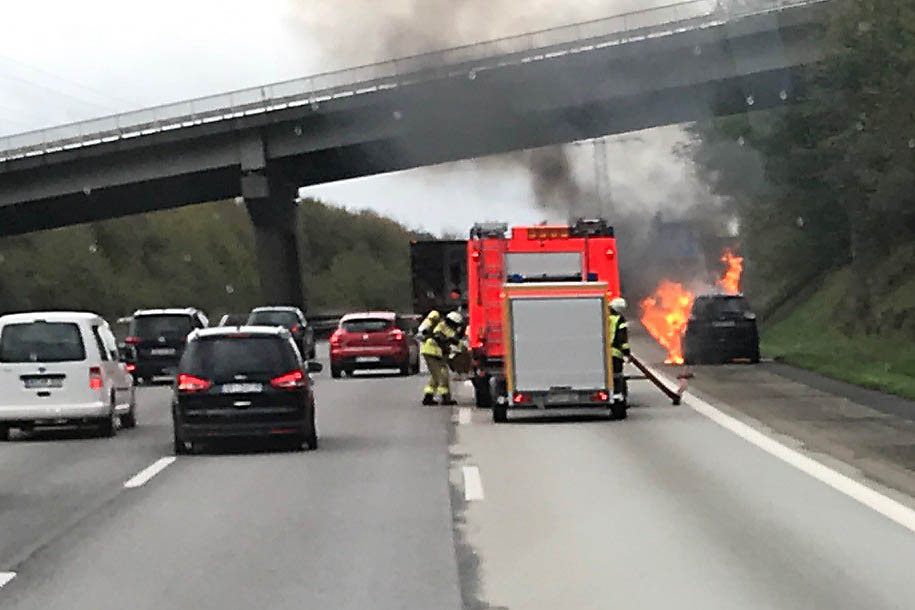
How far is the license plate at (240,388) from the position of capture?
21.3 meters

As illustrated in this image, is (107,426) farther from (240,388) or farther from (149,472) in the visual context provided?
(149,472)

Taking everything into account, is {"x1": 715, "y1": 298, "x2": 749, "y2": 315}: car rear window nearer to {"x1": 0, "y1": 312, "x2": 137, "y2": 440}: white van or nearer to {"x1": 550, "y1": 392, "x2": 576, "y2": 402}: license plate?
{"x1": 550, "y1": 392, "x2": 576, "y2": 402}: license plate

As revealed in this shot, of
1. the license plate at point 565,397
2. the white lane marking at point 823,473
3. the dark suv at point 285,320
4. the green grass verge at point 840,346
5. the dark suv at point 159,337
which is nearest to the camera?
the white lane marking at point 823,473

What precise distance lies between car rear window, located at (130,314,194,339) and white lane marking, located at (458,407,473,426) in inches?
527

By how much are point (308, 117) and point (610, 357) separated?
36.6 meters

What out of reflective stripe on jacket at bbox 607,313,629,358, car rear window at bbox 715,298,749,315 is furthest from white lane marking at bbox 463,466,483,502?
car rear window at bbox 715,298,749,315

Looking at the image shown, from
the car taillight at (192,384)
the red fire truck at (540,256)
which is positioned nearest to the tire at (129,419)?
the car taillight at (192,384)

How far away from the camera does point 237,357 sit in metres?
21.6

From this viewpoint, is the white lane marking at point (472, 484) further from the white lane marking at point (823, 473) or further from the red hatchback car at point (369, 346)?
the red hatchback car at point (369, 346)

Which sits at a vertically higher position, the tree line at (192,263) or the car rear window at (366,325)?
the tree line at (192,263)

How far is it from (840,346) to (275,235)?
28.2 m

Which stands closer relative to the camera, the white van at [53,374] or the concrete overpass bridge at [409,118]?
the white van at [53,374]

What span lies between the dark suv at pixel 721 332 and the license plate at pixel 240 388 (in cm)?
2222

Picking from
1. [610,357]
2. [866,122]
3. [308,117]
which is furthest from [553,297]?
[308,117]
